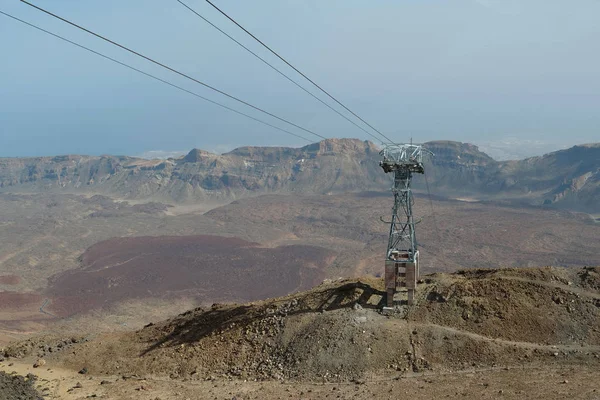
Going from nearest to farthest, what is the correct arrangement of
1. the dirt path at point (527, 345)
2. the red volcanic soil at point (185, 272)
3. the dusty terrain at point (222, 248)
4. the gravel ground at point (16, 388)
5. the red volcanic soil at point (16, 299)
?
the gravel ground at point (16, 388) < the dirt path at point (527, 345) < the red volcanic soil at point (16, 299) < the dusty terrain at point (222, 248) < the red volcanic soil at point (185, 272)

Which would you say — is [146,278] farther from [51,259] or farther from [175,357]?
[175,357]

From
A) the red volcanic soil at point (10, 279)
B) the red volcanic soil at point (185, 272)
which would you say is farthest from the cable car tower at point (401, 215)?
the red volcanic soil at point (10, 279)

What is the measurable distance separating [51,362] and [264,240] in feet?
359

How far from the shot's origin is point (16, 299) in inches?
3255

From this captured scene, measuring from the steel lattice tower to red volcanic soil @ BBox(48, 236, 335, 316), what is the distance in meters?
60.1

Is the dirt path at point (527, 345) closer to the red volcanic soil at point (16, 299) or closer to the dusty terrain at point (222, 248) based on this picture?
the dusty terrain at point (222, 248)

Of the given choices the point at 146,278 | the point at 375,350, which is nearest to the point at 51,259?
the point at 146,278

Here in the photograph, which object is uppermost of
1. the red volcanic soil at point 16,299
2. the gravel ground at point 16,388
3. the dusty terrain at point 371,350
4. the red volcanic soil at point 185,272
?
the dusty terrain at point 371,350

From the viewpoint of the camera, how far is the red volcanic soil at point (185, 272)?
86.3 meters

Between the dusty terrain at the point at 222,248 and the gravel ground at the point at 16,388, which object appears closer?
the gravel ground at the point at 16,388

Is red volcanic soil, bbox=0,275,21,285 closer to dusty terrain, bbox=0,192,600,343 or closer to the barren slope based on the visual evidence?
dusty terrain, bbox=0,192,600,343

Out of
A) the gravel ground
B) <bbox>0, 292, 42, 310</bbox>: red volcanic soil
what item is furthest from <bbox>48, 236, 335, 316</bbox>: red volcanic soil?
the gravel ground

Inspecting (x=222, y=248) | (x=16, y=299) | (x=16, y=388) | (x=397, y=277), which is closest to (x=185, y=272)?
(x=222, y=248)

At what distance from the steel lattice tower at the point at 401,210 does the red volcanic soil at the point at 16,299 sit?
75861mm
